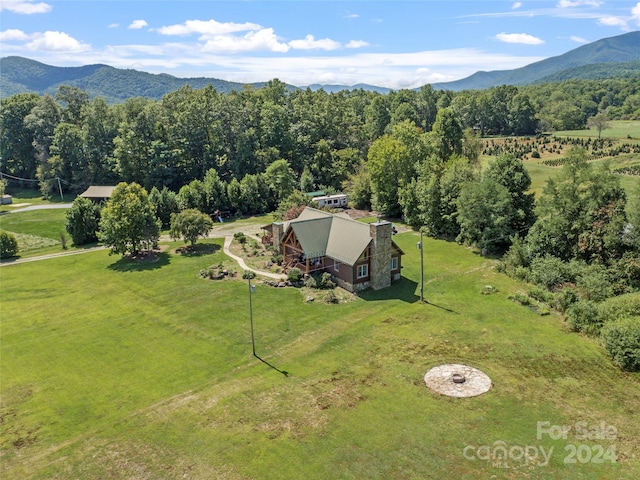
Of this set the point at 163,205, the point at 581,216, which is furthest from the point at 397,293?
the point at 163,205

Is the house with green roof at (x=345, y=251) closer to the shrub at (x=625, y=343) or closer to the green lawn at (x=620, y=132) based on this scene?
the shrub at (x=625, y=343)

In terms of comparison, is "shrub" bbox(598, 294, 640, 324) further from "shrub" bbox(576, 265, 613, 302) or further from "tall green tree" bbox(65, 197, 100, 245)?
"tall green tree" bbox(65, 197, 100, 245)

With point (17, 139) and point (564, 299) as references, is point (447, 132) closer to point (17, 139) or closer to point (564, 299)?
point (564, 299)

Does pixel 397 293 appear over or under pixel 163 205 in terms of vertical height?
under

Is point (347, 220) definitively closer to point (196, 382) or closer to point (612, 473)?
point (196, 382)

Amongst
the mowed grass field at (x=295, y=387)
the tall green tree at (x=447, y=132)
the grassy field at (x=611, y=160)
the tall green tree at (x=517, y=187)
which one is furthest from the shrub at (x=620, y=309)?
the tall green tree at (x=447, y=132)

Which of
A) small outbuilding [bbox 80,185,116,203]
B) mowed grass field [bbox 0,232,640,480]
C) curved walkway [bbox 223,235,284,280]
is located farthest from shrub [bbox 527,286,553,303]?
small outbuilding [bbox 80,185,116,203]
